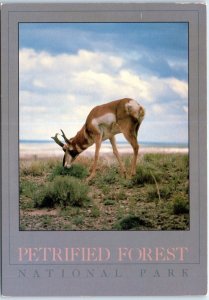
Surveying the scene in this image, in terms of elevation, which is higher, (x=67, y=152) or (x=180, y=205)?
(x=67, y=152)

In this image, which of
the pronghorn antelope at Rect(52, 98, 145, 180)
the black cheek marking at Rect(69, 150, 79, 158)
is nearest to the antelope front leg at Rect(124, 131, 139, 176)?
the pronghorn antelope at Rect(52, 98, 145, 180)

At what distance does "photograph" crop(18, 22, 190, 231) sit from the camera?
1.12 metres

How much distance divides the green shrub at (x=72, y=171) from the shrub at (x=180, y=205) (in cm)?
18

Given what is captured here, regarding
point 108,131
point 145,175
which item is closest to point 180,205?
point 145,175

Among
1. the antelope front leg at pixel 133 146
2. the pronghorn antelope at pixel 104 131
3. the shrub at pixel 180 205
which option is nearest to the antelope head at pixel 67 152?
the pronghorn antelope at pixel 104 131

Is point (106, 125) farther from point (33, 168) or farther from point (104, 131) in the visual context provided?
point (33, 168)

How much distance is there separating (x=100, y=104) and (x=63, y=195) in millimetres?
188

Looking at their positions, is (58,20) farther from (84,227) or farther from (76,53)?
(84,227)

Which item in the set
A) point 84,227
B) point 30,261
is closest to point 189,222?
point 84,227

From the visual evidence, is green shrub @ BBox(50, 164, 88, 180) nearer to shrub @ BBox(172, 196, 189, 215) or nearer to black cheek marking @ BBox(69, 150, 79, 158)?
black cheek marking @ BBox(69, 150, 79, 158)

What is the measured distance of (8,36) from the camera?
113 centimetres

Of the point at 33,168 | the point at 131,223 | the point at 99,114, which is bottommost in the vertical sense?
the point at 131,223

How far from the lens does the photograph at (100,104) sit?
3.68 feet

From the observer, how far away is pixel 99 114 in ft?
3.70
